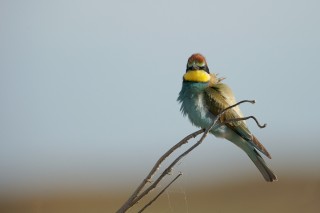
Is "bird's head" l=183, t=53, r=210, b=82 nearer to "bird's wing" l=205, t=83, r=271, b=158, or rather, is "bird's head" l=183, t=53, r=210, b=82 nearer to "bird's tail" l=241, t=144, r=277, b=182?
"bird's wing" l=205, t=83, r=271, b=158

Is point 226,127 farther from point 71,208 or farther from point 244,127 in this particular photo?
point 71,208

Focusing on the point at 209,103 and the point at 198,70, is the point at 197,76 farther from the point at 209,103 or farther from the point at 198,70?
the point at 209,103

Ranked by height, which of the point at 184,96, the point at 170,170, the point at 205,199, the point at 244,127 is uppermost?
the point at 205,199

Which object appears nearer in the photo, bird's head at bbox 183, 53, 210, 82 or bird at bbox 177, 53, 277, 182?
bird at bbox 177, 53, 277, 182

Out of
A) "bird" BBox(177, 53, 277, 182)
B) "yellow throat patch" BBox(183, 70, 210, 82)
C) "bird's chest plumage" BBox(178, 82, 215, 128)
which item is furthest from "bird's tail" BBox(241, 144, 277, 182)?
"yellow throat patch" BBox(183, 70, 210, 82)

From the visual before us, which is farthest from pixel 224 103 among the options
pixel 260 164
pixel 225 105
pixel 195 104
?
pixel 260 164

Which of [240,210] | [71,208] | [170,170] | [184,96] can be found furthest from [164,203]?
[170,170]

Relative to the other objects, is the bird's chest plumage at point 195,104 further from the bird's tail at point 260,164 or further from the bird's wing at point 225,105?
the bird's tail at point 260,164
